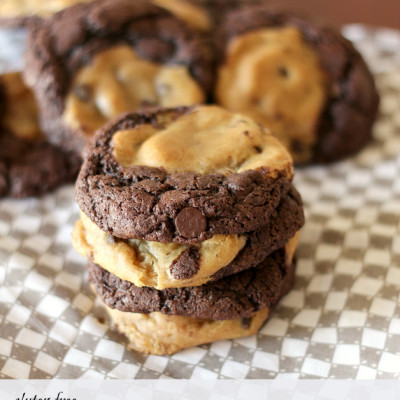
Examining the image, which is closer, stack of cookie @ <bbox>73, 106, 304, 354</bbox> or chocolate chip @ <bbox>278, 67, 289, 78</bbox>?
stack of cookie @ <bbox>73, 106, 304, 354</bbox>

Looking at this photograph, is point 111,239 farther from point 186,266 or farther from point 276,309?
point 276,309

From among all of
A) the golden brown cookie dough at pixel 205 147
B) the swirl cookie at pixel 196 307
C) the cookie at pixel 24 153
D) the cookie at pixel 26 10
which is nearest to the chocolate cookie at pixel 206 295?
the swirl cookie at pixel 196 307

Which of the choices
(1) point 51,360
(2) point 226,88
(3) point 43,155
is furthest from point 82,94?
(1) point 51,360

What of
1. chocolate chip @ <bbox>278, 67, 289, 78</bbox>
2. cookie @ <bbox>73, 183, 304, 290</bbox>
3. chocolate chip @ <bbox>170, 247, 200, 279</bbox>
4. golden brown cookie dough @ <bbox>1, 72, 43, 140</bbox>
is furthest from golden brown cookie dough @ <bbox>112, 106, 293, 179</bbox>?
golden brown cookie dough @ <bbox>1, 72, 43, 140</bbox>

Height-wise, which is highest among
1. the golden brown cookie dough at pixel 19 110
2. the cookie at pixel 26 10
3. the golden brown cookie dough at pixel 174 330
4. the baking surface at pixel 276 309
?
the cookie at pixel 26 10

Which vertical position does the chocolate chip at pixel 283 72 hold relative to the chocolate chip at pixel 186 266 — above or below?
below

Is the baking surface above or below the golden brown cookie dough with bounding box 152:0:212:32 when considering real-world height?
below

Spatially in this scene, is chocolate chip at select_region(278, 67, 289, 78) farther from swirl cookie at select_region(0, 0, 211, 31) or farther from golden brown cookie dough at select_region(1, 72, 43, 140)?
golden brown cookie dough at select_region(1, 72, 43, 140)

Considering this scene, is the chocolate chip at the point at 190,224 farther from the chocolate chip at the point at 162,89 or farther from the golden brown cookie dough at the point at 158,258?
the chocolate chip at the point at 162,89

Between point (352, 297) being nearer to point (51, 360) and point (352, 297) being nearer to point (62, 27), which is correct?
point (51, 360)
